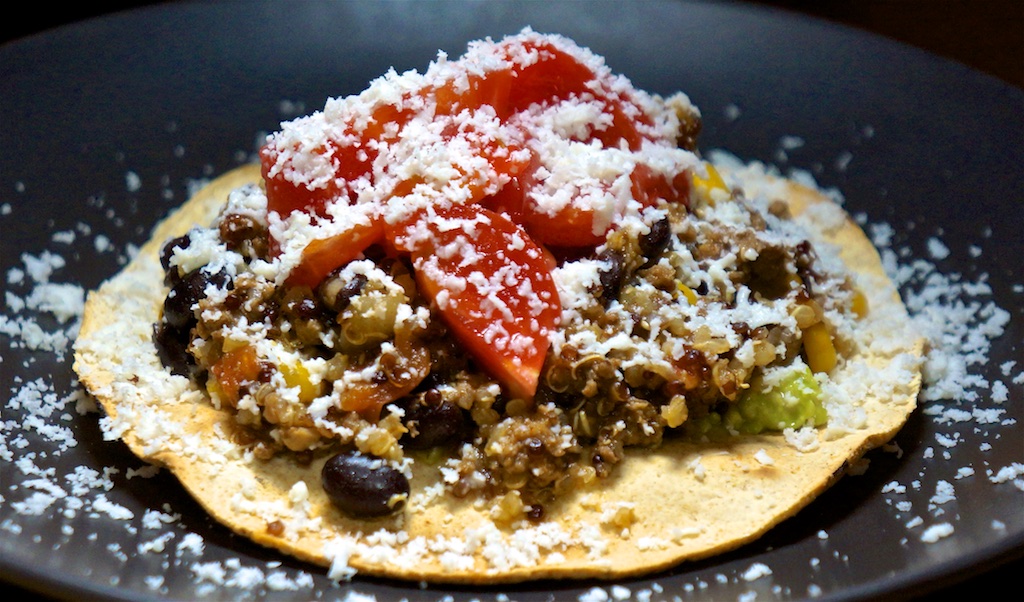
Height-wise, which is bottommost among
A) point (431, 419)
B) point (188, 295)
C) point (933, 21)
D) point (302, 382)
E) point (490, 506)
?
point (490, 506)

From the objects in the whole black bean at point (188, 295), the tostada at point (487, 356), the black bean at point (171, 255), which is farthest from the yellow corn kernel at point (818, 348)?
the black bean at point (171, 255)

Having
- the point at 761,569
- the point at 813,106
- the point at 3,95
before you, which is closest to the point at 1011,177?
the point at 813,106

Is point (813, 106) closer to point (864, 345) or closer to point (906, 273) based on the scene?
point (906, 273)

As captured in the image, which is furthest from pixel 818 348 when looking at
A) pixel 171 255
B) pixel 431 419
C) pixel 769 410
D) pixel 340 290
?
pixel 171 255

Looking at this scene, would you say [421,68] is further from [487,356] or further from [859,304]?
[859,304]

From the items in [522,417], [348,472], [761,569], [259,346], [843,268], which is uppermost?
[843,268]

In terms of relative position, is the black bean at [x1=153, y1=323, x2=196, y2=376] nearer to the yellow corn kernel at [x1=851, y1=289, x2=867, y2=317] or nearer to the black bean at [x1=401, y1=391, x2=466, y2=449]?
the black bean at [x1=401, y1=391, x2=466, y2=449]

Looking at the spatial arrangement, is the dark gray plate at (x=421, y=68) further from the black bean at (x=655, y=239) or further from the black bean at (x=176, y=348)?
the black bean at (x=655, y=239)
